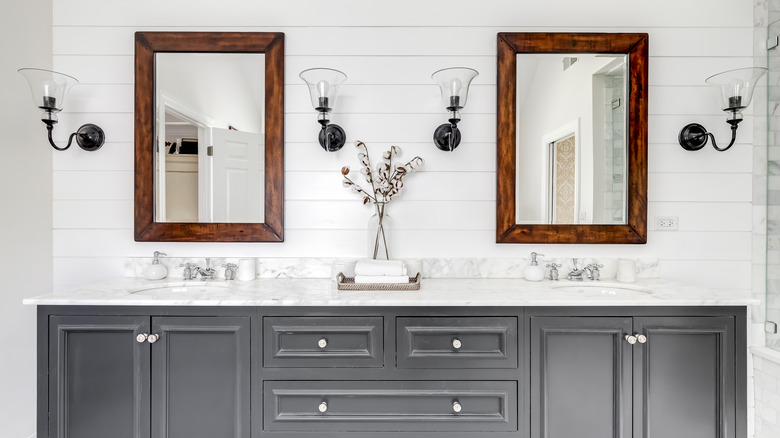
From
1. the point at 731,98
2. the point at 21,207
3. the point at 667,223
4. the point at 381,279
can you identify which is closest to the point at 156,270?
the point at 21,207

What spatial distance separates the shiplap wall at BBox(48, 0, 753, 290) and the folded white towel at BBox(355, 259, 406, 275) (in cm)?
28

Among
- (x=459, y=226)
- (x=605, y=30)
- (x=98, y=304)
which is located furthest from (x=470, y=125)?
(x=98, y=304)

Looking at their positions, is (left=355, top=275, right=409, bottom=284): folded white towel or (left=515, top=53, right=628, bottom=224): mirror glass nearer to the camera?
(left=355, top=275, right=409, bottom=284): folded white towel

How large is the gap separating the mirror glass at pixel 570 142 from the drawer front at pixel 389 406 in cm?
90

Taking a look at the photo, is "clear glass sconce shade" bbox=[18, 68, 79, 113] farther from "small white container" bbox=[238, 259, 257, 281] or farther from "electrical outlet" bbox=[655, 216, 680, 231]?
"electrical outlet" bbox=[655, 216, 680, 231]

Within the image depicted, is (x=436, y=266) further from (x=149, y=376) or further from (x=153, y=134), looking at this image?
(x=153, y=134)

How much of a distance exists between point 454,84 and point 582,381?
1331 mm

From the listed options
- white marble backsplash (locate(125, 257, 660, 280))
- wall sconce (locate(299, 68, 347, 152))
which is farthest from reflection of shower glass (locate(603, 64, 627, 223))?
wall sconce (locate(299, 68, 347, 152))

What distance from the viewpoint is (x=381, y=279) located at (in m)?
1.66

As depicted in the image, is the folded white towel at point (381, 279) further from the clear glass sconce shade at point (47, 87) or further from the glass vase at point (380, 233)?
the clear glass sconce shade at point (47, 87)

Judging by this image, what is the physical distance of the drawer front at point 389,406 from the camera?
1401 millimetres

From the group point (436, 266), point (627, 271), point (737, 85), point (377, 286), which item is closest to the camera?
point (377, 286)

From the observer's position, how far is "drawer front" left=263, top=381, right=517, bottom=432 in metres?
1.40

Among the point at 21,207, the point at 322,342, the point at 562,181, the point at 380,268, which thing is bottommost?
the point at 322,342
